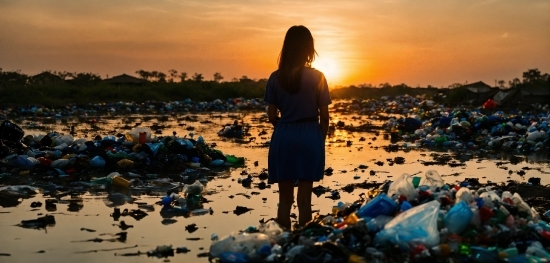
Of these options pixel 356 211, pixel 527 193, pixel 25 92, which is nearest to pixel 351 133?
pixel 527 193

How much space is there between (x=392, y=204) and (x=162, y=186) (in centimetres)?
397

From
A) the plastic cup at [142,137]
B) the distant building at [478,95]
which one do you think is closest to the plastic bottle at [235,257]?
the plastic cup at [142,137]

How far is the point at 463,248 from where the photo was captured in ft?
14.6

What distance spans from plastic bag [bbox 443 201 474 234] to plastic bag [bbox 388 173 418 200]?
21.3 inches

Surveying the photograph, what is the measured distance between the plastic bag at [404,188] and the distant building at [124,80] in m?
39.7

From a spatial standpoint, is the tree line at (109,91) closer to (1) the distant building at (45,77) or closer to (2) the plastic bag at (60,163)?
(1) the distant building at (45,77)

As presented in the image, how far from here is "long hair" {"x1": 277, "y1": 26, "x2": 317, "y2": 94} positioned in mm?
4953

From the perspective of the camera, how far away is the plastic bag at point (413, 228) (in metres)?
4.45

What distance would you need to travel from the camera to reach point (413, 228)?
452 cm

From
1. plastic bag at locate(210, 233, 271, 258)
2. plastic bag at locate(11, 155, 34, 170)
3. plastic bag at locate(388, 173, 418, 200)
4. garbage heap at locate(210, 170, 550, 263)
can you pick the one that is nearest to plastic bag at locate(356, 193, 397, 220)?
garbage heap at locate(210, 170, 550, 263)

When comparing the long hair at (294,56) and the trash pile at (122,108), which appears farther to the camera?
the trash pile at (122,108)

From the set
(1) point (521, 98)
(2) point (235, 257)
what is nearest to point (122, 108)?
(1) point (521, 98)

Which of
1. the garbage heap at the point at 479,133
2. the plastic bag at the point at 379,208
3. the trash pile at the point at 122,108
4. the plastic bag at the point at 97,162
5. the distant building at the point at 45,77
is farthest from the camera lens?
the distant building at the point at 45,77

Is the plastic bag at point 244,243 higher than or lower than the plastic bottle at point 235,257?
higher
